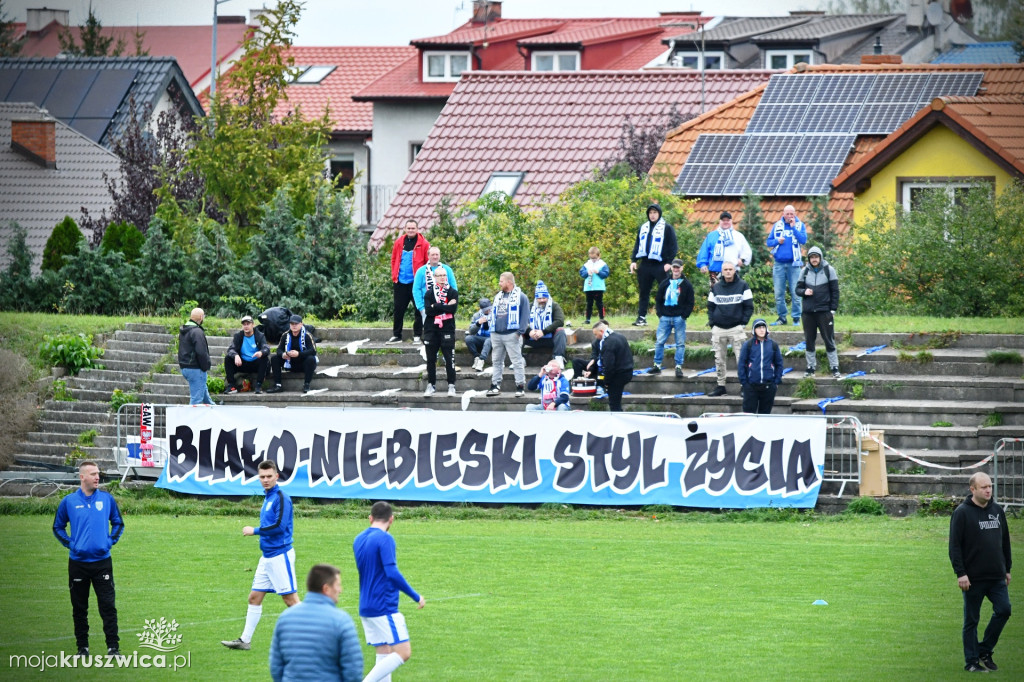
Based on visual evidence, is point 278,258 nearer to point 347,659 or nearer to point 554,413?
point 554,413

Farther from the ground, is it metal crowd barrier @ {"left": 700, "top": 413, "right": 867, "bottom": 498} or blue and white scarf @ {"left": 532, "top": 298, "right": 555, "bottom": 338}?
blue and white scarf @ {"left": 532, "top": 298, "right": 555, "bottom": 338}

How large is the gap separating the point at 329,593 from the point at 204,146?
91.0 feet

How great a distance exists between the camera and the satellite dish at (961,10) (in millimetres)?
54594

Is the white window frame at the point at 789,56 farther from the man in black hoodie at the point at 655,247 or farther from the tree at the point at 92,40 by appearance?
the tree at the point at 92,40

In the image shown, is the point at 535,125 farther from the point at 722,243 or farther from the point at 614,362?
the point at 614,362

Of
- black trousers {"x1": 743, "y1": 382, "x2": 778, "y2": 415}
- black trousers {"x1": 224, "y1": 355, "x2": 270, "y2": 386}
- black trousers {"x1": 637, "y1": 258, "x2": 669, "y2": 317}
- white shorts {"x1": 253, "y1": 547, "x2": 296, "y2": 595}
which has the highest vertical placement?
black trousers {"x1": 637, "y1": 258, "x2": 669, "y2": 317}

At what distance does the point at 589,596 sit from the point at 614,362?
7.27 m

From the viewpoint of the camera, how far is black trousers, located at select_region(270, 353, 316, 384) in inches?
1006

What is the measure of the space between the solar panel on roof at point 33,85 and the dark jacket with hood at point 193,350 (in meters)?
25.1

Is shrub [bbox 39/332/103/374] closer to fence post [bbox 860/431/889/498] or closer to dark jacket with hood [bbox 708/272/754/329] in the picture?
dark jacket with hood [bbox 708/272/754/329]

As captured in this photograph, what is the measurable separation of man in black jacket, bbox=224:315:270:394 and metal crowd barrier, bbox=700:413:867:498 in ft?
29.0

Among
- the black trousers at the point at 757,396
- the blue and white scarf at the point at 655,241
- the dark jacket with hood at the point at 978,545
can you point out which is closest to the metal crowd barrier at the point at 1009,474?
the black trousers at the point at 757,396

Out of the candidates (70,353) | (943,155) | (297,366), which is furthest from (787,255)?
(70,353)
